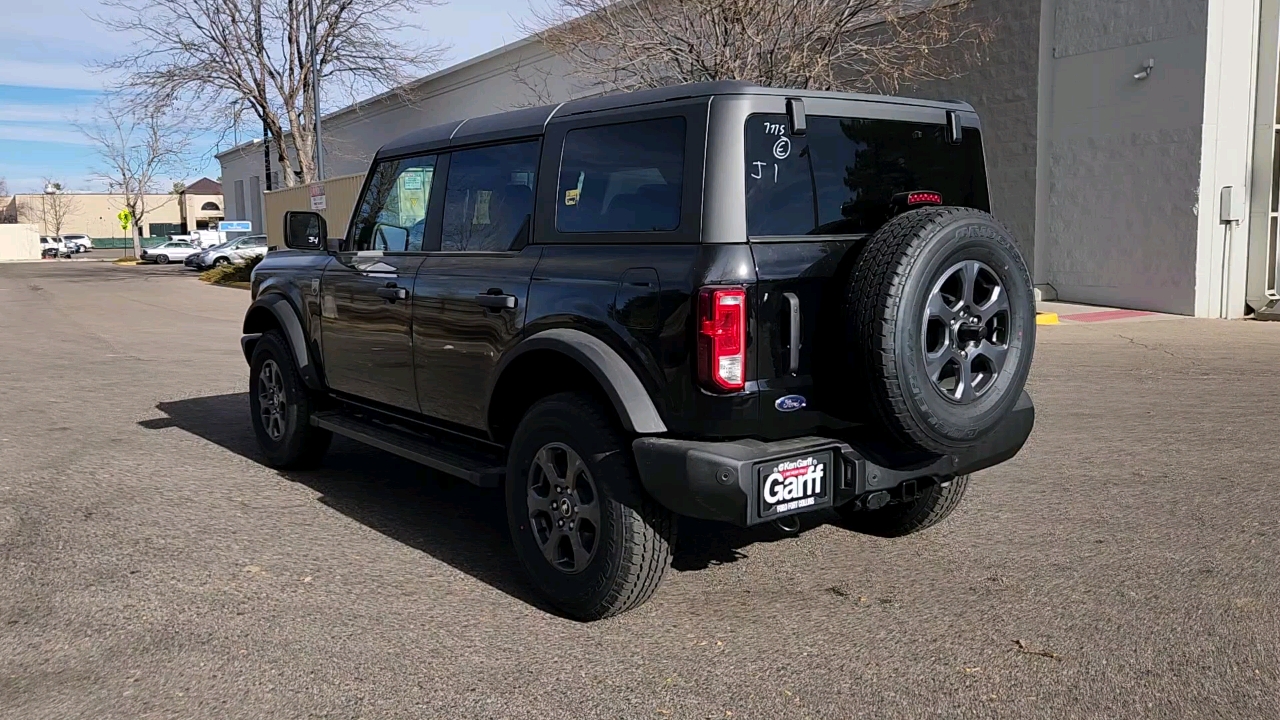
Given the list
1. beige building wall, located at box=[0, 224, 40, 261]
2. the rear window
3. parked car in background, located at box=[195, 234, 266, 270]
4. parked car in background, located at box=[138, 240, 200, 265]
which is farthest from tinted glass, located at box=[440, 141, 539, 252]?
beige building wall, located at box=[0, 224, 40, 261]

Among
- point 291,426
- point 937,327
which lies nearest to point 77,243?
point 291,426

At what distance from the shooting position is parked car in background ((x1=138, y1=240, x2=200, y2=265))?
55.4 meters

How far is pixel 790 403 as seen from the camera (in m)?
3.94

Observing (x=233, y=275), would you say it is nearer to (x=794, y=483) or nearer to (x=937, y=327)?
(x=794, y=483)

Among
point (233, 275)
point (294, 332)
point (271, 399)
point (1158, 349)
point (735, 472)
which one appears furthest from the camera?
point (233, 275)

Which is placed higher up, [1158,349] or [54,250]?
[54,250]

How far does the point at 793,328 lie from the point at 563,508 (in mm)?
1181

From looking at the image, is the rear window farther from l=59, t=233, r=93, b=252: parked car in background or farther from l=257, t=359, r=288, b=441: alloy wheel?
l=59, t=233, r=93, b=252: parked car in background

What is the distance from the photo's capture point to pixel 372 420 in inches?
236

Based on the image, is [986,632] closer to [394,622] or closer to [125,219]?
[394,622]

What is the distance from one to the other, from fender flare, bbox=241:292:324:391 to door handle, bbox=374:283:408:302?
39.4 inches

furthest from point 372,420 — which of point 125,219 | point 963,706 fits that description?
point 125,219

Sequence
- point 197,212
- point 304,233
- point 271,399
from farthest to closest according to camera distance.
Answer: point 197,212
point 271,399
point 304,233

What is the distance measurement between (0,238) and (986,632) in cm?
8672
